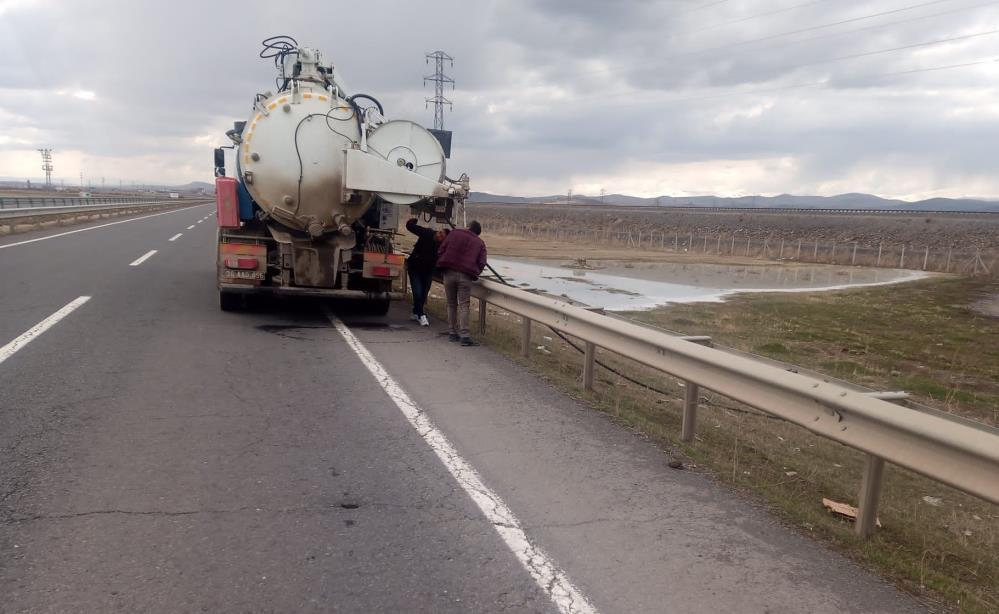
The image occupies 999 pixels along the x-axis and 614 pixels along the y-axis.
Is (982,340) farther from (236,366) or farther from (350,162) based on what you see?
(236,366)

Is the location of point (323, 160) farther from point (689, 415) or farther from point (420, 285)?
point (689, 415)

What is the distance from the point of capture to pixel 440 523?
165 inches

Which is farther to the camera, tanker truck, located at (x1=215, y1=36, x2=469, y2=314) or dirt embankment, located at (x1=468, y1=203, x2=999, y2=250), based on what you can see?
dirt embankment, located at (x1=468, y1=203, x2=999, y2=250)

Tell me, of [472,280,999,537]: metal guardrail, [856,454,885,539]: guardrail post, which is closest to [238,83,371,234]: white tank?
[472,280,999,537]: metal guardrail

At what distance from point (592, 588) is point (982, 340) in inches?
608

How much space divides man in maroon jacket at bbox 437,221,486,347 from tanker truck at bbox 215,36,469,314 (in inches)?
39.8

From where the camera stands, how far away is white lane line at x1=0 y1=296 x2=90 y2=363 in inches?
299

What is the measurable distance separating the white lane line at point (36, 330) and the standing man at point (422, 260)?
4749mm

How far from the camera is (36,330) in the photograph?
8.73 metres

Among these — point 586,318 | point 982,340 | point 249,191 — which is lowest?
point 982,340

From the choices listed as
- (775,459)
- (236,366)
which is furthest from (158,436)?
(775,459)

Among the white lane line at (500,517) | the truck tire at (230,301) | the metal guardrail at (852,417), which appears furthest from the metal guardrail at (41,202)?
the metal guardrail at (852,417)

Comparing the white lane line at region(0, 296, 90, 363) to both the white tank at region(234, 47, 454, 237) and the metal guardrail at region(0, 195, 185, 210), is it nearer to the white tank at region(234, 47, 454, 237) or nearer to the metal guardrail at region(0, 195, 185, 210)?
the white tank at region(234, 47, 454, 237)

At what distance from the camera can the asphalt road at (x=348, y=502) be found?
346 cm
